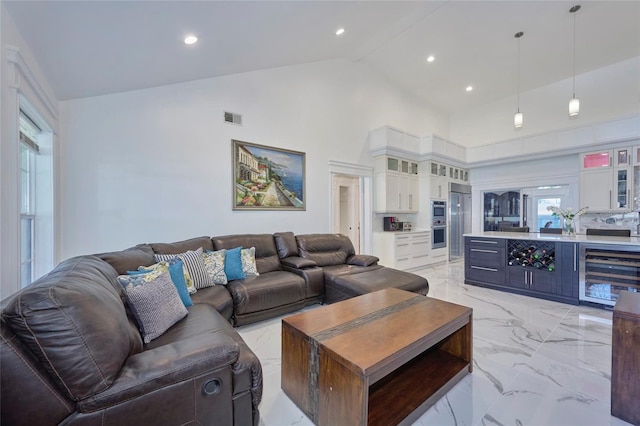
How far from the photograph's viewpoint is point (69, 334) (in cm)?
101

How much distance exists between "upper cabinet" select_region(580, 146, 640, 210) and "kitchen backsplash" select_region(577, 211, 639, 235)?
0.32m

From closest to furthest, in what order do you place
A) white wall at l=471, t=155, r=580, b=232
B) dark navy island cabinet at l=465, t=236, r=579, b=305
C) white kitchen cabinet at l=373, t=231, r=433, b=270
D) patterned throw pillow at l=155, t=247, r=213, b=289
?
patterned throw pillow at l=155, t=247, r=213, b=289, dark navy island cabinet at l=465, t=236, r=579, b=305, white kitchen cabinet at l=373, t=231, r=433, b=270, white wall at l=471, t=155, r=580, b=232

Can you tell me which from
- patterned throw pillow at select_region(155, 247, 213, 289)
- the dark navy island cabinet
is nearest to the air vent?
patterned throw pillow at select_region(155, 247, 213, 289)

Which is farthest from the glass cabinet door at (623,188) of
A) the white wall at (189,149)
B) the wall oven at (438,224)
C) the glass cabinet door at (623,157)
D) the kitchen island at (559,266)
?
the white wall at (189,149)

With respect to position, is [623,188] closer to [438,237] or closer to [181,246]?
[438,237]

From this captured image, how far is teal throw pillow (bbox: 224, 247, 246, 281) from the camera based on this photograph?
3.12m

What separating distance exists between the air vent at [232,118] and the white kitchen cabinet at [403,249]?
3.44m

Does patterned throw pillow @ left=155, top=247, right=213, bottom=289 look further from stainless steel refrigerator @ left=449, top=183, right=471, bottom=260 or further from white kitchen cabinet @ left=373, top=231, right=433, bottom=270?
stainless steel refrigerator @ left=449, top=183, right=471, bottom=260

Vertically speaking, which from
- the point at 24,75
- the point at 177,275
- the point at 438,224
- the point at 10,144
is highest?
the point at 24,75

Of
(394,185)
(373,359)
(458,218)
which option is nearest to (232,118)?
(394,185)

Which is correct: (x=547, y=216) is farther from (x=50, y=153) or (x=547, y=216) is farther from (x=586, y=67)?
(x=50, y=153)

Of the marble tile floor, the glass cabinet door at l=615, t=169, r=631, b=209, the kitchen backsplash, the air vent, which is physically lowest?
the marble tile floor

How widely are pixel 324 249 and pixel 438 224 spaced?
11.4 ft

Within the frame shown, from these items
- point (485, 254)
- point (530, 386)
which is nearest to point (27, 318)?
point (530, 386)
